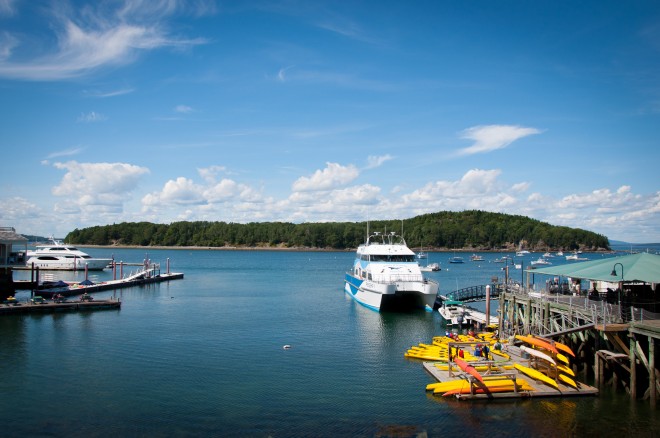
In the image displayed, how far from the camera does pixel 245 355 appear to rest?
111ft

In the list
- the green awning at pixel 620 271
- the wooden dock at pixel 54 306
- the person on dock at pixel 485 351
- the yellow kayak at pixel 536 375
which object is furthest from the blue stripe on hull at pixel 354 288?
the wooden dock at pixel 54 306

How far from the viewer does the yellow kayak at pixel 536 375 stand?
24.9 m

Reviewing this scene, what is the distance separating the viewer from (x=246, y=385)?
88.7 ft

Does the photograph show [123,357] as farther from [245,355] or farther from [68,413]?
[68,413]

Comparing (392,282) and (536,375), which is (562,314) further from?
(392,282)

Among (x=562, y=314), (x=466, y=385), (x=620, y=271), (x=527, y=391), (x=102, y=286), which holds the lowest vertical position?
(x=527, y=391)

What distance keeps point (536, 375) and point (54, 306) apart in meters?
43.2

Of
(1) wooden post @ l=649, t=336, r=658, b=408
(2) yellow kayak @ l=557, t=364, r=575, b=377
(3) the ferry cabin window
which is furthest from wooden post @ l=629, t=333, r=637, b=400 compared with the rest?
(3) the ferry cabin window

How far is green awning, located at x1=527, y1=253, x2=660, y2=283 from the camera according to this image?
2577cm

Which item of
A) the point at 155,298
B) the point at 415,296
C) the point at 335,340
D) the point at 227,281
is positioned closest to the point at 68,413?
the point at 335,340

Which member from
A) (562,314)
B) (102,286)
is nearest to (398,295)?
(562,314)

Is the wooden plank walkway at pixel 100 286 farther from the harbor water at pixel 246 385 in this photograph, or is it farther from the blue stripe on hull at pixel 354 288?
the blue stripe on hull at pixel 354 288

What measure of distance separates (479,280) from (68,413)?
8115cm

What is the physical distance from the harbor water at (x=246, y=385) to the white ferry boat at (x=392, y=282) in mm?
2474
